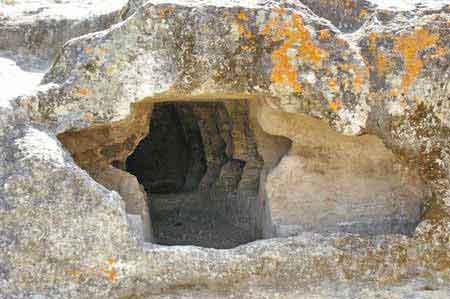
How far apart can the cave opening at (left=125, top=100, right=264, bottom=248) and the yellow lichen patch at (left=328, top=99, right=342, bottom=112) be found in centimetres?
119

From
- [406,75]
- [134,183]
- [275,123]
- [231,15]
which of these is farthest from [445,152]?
[134,183]

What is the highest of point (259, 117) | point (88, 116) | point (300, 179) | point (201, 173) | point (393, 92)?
point (393, 92)

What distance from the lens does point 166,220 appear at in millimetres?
5543

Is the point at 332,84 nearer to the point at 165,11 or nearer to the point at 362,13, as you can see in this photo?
the point at 362,13

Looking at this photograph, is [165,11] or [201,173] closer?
[165,11]

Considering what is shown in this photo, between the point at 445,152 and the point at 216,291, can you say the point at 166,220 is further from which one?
the point at 445,152

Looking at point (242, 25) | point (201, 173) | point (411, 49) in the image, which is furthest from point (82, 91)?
point (201, 173)

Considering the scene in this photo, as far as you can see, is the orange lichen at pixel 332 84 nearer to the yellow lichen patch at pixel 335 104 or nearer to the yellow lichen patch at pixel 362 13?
the yellow lichen patch at pixel 335 104

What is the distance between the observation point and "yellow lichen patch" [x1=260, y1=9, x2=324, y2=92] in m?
3.56

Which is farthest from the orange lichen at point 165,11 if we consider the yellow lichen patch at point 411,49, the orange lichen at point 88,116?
the yellow lichen patch at point 411,49

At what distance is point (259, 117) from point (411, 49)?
104 cm

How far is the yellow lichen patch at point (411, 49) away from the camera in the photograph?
11.9 feet

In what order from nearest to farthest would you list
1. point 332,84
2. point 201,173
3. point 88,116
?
point 88,116 < point 332,84 < point 201,173

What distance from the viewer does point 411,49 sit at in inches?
143
